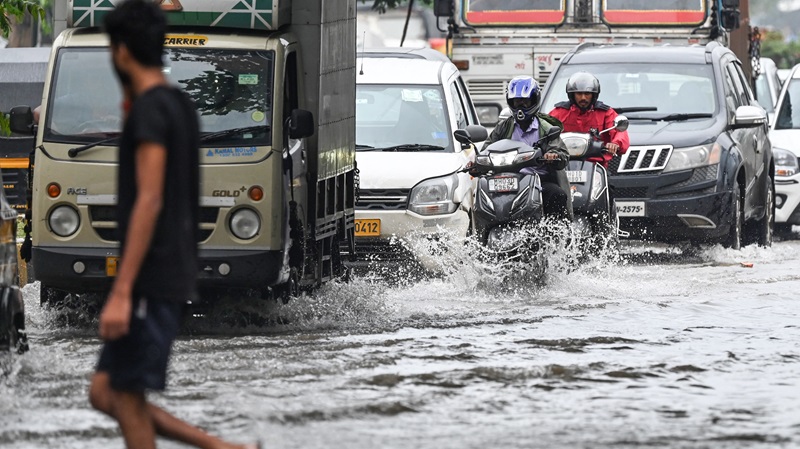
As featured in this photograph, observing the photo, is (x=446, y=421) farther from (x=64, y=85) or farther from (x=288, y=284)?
(x=64, y=85)

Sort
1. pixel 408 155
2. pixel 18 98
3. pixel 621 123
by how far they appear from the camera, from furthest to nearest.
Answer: pixel 18 98 → pixel 408 155 → pixel 621 123

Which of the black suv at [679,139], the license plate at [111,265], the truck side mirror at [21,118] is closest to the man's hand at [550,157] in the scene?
the black suv at [679,139]

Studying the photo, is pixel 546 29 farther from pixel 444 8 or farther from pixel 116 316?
pixel 116 316

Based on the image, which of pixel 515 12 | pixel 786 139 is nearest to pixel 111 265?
pixel 515 12

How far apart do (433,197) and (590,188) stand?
130 cm

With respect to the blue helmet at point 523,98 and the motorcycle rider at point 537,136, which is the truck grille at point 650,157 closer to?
the motorcycle rider at point 537,136

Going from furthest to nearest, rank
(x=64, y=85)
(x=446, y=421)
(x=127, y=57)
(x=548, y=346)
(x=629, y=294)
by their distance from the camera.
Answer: (x=629, y=294) → (x=64, y=85) → (x=548, y=346) → (x=446, y=421) → (x=127, y=57)

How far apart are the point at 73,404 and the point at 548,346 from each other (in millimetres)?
3278

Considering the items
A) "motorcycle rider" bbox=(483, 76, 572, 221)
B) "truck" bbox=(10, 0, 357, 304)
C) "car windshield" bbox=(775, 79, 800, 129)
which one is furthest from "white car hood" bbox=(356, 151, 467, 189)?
"car windshield" bbox=(775, 79, 800, 129)

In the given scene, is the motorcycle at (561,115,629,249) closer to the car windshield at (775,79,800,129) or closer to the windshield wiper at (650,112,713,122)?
the windshield wiper at (650,112,713,122)

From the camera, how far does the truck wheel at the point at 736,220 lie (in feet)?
55.4

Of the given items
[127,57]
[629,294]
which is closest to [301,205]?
[629,294]

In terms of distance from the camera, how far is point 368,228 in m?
14.6

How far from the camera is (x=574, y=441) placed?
746 cm
